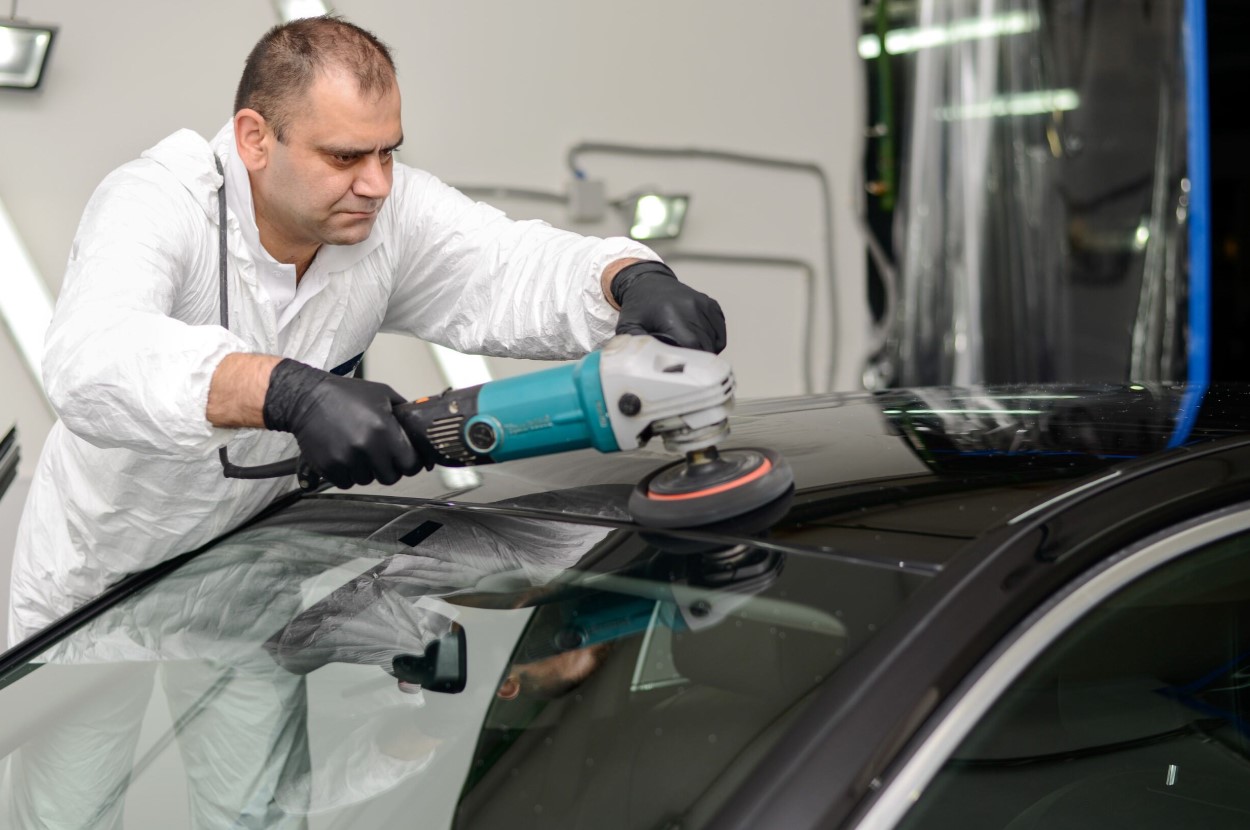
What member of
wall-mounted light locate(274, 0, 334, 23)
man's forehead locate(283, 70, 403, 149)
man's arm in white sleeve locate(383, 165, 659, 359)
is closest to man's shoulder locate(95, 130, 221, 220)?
man's forehead locate(283, 70, 403, 149)

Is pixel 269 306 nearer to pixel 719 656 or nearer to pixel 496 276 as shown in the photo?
pixel 496 276

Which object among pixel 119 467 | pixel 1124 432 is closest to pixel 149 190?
pixel 119 467

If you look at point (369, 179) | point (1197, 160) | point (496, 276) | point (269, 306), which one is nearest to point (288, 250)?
point (269, 306)

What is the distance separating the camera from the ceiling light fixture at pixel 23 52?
2.71m

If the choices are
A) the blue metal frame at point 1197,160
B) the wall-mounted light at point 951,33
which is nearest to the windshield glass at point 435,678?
the wall-mounted light at point 951,33

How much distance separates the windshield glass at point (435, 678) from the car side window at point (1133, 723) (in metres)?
0.14

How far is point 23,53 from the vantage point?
2.74 metres

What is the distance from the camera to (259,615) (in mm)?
1242

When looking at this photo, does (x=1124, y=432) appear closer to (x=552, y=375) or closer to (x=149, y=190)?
(x=552, y=375)

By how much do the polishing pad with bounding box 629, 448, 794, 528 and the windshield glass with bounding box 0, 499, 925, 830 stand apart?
1.2 inches

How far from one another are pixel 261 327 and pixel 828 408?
31.2 inches

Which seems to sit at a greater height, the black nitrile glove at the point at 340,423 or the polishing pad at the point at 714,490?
the black nitrile glove at the point at 340,423

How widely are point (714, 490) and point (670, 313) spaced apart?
41 cm

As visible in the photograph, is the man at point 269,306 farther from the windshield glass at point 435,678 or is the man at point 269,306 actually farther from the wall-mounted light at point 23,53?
the wall-mounted light at point 23,53
